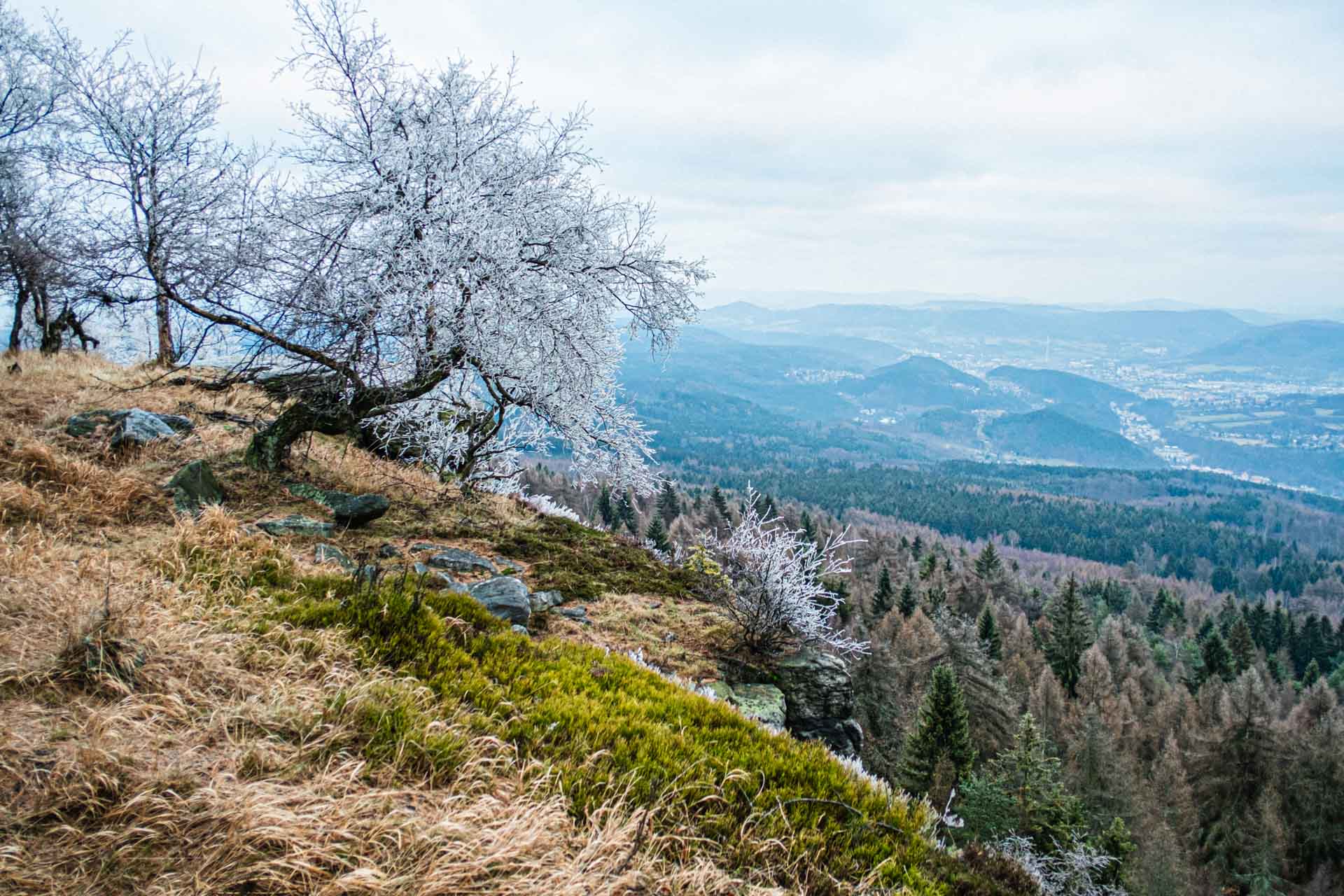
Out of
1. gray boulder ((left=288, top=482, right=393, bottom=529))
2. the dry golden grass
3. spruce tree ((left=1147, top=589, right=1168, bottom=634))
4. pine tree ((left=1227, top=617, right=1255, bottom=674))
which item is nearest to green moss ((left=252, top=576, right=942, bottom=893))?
the dry golden grass

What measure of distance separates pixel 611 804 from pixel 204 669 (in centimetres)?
273

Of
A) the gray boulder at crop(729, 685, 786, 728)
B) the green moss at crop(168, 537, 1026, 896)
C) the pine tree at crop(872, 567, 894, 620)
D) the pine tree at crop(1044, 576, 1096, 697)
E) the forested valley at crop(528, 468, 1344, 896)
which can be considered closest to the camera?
the green moss at crop(168, 537, 1026, 896)

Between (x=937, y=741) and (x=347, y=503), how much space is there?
31835 mm

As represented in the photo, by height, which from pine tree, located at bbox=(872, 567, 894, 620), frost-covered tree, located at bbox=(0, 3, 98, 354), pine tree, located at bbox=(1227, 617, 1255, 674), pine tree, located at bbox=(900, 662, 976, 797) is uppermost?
frost-covered tree, located at bbox=(0, 3, 98, 354)

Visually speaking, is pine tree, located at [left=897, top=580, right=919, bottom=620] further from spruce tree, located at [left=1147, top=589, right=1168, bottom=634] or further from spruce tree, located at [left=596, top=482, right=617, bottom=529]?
spruce tree, located at [left=1147, top=589, right=1168, bottom=634]

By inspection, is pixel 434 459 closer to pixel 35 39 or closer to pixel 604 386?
pixel 604 386

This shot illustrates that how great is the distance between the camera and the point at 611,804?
12.6ft

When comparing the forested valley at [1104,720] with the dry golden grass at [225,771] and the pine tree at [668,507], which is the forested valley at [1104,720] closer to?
the pine tree at [668,507]

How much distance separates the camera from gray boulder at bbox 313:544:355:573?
679 centimetres

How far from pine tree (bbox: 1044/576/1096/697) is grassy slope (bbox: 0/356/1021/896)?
66.3 m

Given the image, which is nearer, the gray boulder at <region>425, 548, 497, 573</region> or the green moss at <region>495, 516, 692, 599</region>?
the gray boulder at <region>425, 548, 497, 573</region>

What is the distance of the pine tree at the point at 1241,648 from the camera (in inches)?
2665

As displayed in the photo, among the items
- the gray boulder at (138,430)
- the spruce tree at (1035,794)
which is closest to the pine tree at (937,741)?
the spruce tree at (1035,794)

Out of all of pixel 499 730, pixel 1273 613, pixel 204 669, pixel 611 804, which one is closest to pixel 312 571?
pixel 204 669
